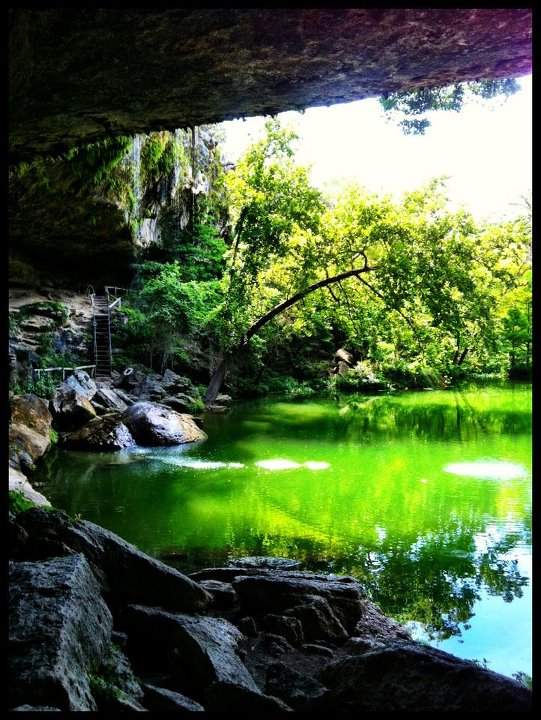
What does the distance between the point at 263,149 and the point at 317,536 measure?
42.5 ft

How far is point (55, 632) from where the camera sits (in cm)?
262

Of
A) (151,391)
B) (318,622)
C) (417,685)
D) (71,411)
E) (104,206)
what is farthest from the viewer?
(151,391)

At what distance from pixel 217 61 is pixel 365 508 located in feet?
23.7

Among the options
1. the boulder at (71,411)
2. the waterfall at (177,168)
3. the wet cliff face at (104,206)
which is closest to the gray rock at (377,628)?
the wet cliff face at (104,206)

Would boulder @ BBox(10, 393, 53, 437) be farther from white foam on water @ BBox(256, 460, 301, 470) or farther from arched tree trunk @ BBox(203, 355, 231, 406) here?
arched tree trunk @ BBox(203, 355, 231, 406)

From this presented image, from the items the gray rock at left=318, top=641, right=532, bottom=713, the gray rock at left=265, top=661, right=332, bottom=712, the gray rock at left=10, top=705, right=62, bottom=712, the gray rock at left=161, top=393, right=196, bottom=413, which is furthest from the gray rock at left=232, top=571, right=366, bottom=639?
the gray rock at left=161, top=393, right=196, bottom=413

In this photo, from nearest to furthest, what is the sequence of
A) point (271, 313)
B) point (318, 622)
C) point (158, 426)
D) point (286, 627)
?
point (286, 627) < point (318, 622) < point (158, 426) < point (271, 313)

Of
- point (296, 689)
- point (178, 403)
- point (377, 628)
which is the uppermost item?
point (178, 403)

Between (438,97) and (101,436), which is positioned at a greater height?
(438,97)

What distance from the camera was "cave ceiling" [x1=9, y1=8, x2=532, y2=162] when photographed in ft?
10.1

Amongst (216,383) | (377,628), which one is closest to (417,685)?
(377,628)

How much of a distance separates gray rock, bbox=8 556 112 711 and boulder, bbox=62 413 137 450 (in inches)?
394

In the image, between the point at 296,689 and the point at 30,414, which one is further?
the point at 30,414

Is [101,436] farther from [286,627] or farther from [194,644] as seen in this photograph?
[194,644]
